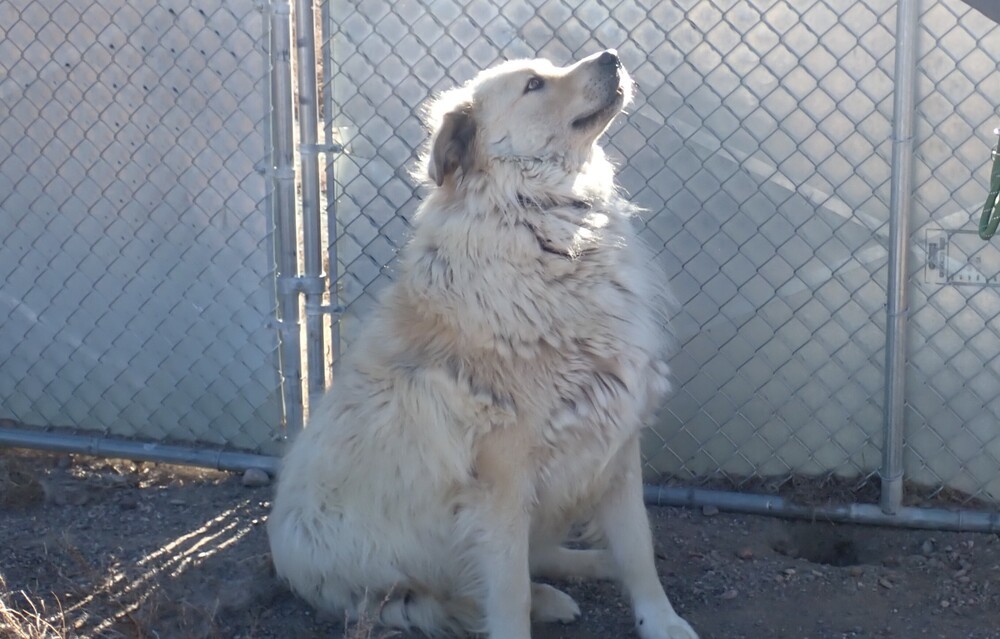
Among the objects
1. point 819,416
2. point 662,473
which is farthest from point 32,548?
point 819,416

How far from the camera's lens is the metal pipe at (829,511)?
400 centimetres

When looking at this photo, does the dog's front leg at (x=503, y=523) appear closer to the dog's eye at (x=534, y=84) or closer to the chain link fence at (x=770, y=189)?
the dog's eye at (x=534, y=84)

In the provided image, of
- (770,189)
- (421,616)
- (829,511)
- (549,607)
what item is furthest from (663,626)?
(770,189)

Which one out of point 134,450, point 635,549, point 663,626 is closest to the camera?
point 663,626

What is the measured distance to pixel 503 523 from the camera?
3.18m

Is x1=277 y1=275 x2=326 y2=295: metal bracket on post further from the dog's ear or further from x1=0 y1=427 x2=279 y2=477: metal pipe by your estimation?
the dog's ear

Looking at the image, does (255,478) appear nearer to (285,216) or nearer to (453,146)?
(285,216)

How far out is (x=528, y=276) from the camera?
3.25m

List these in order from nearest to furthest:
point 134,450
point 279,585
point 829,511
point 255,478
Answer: point 279,585, point 829,511, point 255,478, point 134,450

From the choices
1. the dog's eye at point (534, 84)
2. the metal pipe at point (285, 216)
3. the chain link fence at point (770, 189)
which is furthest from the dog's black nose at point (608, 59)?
the metal pipe at point (285, 216)

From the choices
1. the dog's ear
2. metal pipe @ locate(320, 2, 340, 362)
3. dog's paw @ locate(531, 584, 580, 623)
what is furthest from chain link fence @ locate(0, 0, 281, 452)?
dog's paw @ locate(531, 584, 580, 623)

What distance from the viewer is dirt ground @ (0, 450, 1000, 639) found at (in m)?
3.38

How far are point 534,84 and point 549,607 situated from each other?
65.3 inches

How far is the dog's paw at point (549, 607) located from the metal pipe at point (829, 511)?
913 millimetres
